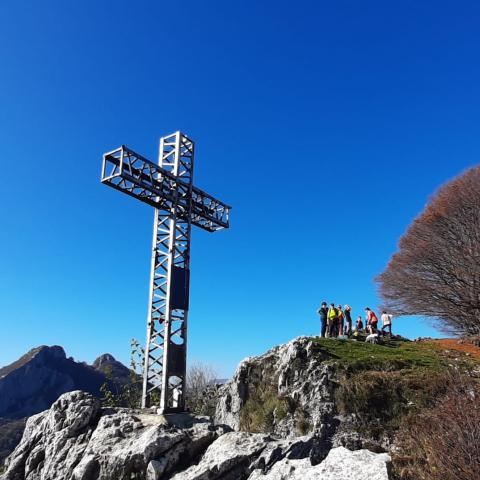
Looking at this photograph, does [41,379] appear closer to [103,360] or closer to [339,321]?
[103,360]

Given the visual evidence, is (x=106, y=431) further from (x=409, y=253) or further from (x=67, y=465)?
(x=409, y=253)

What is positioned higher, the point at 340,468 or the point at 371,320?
the point at 371,320

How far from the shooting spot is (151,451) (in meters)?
8.95

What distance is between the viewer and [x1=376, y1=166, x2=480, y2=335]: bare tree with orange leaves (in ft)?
75.2

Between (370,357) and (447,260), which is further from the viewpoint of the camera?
(447,260)

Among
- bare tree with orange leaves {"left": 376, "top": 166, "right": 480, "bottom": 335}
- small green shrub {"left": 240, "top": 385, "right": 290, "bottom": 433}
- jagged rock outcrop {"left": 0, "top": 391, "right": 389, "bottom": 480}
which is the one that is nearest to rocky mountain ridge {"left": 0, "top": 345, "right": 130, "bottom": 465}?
bare tree with orange leaves {"left": 376, "top": 166, "right": 480, "bottom": 335}

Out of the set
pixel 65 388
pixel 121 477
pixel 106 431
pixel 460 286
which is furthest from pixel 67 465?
pixel 65 388

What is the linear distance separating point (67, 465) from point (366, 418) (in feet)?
25.6

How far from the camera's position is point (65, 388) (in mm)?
119375

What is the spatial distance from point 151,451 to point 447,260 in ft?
68.0

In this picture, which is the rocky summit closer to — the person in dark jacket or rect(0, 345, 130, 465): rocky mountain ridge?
the person in dark jacket

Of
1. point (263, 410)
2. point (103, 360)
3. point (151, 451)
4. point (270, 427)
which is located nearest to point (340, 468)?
point (151, 451)

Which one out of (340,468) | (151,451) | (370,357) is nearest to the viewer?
(340,468)

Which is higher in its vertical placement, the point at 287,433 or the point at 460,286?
the point at 460,286
